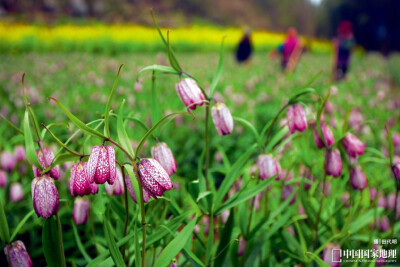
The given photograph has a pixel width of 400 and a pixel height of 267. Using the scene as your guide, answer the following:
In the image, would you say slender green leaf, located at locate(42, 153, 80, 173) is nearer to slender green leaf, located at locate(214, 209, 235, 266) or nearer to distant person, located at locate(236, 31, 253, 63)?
slender green leaf, located at locate(214, 209, 235, 266)

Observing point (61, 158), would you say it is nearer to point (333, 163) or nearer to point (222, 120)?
point (222, 120)

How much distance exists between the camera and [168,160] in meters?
0.89

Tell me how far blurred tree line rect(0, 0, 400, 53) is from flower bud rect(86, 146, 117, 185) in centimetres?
1169

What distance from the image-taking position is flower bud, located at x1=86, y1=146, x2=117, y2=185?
70 centimetres

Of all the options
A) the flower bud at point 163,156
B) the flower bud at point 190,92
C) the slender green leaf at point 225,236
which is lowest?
the slender green leaf at point 225,236

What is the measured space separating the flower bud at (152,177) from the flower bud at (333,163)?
53 cm

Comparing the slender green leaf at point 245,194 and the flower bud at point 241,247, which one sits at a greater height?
the slender green leaf at point 245,194

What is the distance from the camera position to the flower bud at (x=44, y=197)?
0.71 m

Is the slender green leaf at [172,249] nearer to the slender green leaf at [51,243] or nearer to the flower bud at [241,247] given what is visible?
the slender green leaf at [51,243]

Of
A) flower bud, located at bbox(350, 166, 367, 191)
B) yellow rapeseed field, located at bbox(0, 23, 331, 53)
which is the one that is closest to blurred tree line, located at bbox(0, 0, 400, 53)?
yellow rapeseed field, located at bbox(0, 23, 331, 53)

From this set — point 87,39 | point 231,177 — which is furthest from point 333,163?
point 87,39

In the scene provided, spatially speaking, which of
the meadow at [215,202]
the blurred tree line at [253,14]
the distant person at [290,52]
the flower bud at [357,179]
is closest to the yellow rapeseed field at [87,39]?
the blurred tree line at [253,14]

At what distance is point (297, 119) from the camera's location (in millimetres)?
1035

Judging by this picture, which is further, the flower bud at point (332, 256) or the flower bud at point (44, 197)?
the flower bud at point (332, 256)
